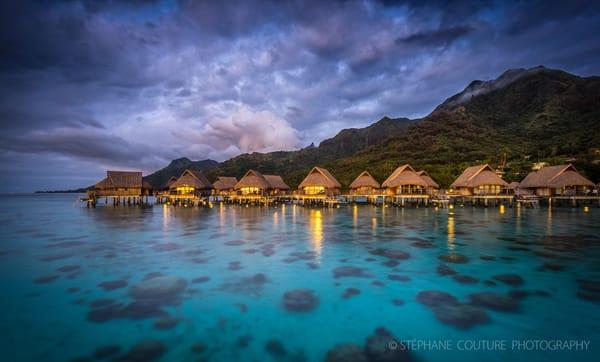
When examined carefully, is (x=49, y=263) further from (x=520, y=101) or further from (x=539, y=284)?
(x=520, y=101)

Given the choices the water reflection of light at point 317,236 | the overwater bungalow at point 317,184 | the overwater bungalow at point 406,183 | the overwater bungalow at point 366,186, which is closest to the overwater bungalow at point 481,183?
the overwater bungalow at point 406,183

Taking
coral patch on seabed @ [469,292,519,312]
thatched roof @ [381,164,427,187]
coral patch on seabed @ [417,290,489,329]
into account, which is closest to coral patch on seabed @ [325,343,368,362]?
coral patch on seabed @ [417,290,489,329]

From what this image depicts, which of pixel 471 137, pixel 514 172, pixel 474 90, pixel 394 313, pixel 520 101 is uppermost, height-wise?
pixel 474 90

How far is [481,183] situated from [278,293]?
124ft

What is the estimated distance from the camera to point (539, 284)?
9.44 m

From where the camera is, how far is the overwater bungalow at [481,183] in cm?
3794

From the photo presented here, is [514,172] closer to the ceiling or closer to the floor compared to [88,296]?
closer to the ceiling

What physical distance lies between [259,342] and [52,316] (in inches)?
216

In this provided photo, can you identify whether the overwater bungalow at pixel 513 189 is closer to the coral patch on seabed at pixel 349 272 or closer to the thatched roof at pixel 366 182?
the thatched roof at pixel 366 182

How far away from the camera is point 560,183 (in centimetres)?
3531

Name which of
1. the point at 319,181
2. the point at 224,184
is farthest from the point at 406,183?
the point at 224,184

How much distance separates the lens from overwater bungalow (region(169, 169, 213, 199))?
46.2 meters

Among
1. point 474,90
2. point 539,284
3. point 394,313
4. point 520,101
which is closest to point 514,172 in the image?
point 539,284

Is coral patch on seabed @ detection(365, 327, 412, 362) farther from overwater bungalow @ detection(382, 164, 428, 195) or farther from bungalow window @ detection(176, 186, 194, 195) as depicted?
bungalow window @ detection(176, 186, 194, 195)
